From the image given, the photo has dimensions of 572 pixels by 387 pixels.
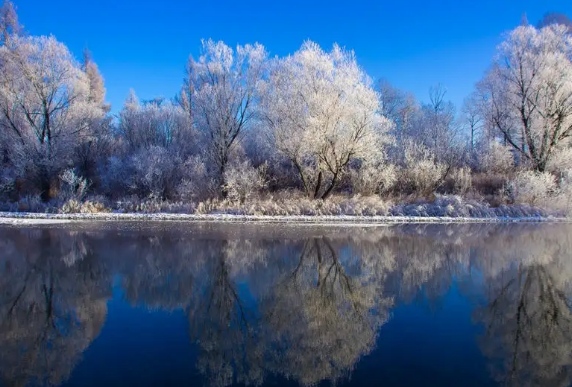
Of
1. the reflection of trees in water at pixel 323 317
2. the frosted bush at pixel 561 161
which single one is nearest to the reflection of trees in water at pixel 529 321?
the reflection of trees in water at pixel 323 317

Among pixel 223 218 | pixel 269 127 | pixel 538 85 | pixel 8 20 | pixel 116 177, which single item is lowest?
pixel 223 218

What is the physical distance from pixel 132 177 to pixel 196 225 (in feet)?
29.5

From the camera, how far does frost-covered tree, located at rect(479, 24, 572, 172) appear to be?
24545 mm

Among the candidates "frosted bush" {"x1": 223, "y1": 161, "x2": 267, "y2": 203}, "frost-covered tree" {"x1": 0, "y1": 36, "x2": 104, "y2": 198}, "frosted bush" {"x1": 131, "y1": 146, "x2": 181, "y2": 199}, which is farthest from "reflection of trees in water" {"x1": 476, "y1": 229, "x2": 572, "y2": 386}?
"frost-covered tree" {"x1": 0, "y1": 36, "x2": 104, "y2": 198}

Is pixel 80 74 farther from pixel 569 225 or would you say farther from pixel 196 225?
pixel 569 225

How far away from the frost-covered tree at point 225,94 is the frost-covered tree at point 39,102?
8.27 meters

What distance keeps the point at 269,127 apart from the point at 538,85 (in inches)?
710

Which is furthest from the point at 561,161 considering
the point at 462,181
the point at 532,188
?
the point at 462,181

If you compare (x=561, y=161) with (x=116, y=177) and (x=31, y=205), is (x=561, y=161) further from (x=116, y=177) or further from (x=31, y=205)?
(x=31, y=205)

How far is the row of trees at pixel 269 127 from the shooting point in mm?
21781

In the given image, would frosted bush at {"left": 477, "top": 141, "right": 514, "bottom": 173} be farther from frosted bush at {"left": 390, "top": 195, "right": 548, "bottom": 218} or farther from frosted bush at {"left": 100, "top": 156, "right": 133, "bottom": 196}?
frosted bush at {"left": 100, "top": 156, "right": 133, "bottom": 196}

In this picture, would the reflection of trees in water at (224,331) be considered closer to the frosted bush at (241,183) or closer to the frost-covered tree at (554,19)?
the frosted bush at (241,183)

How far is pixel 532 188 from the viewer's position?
875 inches

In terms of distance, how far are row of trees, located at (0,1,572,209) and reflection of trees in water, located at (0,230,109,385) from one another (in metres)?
12.9
